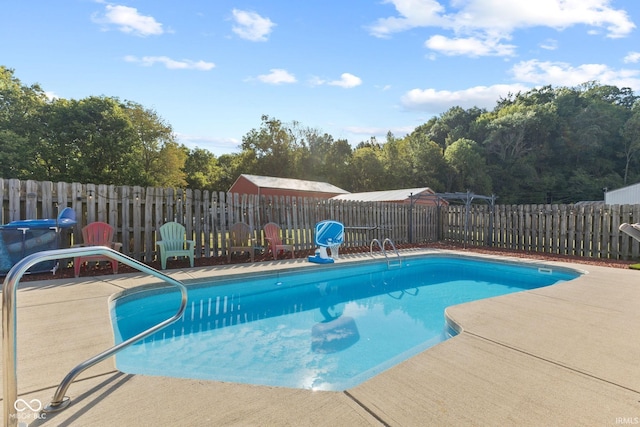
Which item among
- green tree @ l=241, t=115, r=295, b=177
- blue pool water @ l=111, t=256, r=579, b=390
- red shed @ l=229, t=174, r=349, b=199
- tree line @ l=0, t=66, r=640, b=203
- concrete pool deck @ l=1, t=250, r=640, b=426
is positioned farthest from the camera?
green tree @ l=241, t=115, r=295, b=177

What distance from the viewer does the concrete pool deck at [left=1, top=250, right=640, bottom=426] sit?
5.78ft

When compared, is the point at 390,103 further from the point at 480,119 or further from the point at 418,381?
the point at 480,119

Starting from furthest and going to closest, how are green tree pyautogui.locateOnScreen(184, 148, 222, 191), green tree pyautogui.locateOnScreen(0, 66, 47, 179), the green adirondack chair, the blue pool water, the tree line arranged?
1. the tree line
2. green tree pyautogui.locateOnScreen(184, 148, 222, 191)
3. green tree pyautogui.locateOnScreen(0, 66, 47, 179)
4. the green adirondack chair
5. the blue pool water

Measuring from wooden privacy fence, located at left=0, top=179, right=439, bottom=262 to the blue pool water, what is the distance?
83.3 inches

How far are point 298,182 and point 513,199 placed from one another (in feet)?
77.3

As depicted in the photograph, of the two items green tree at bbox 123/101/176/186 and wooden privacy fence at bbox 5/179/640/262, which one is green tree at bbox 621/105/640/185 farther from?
green tree at bbox 123/101/176/186

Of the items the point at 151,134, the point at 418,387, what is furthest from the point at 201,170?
the point at 418,387

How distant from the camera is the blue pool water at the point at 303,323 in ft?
9.95

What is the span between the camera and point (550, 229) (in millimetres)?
10047

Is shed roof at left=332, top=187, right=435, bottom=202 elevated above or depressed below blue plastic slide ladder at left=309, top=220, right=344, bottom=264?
above

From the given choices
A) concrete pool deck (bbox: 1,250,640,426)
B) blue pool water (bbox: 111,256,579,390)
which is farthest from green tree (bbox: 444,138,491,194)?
concrete pool deck (bbox: 1,250,640,426)

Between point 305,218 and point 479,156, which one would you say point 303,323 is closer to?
point 305,218

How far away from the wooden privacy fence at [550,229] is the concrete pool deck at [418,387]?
23.2ft

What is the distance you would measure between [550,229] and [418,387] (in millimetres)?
10224
